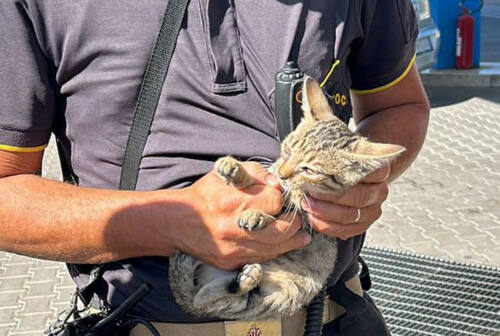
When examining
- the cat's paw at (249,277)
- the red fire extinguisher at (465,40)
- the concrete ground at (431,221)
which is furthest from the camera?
the red fire extinguisher at (465,40)

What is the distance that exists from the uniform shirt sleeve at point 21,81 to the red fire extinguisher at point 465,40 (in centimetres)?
1051

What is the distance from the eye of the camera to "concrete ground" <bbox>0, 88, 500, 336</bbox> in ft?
20.0

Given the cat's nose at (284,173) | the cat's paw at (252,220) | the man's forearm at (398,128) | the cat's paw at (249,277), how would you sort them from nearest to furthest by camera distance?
the cat's paw at (252,220) → the cat's paw at (249,277) → the cat's nose at (284,173) → the man's forearm at (398,128)

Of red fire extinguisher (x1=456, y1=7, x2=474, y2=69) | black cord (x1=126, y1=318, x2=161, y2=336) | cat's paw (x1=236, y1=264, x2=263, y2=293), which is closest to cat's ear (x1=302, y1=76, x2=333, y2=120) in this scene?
cat's paw (x1=236, y1=264, x2=263, y2=293)

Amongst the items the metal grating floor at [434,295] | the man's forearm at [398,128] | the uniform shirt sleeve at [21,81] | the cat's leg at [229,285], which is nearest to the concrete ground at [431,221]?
the metal grating floor at [434,295]

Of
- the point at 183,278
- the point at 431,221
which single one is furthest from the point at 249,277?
the point at 431,221

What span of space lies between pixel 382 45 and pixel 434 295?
3499 mm

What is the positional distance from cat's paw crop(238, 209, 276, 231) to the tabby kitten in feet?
0.23

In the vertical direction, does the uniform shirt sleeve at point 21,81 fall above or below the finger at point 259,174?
above

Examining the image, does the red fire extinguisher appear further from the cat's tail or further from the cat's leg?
the cat's tail

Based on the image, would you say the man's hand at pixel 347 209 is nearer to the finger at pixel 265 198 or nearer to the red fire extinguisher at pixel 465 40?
the finger at pixel 265 198

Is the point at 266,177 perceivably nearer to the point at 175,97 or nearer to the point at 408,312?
the point at 175,97

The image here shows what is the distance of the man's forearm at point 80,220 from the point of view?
195cm

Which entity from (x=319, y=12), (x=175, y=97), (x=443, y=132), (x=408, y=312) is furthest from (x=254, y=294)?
(x=443, y=132)
